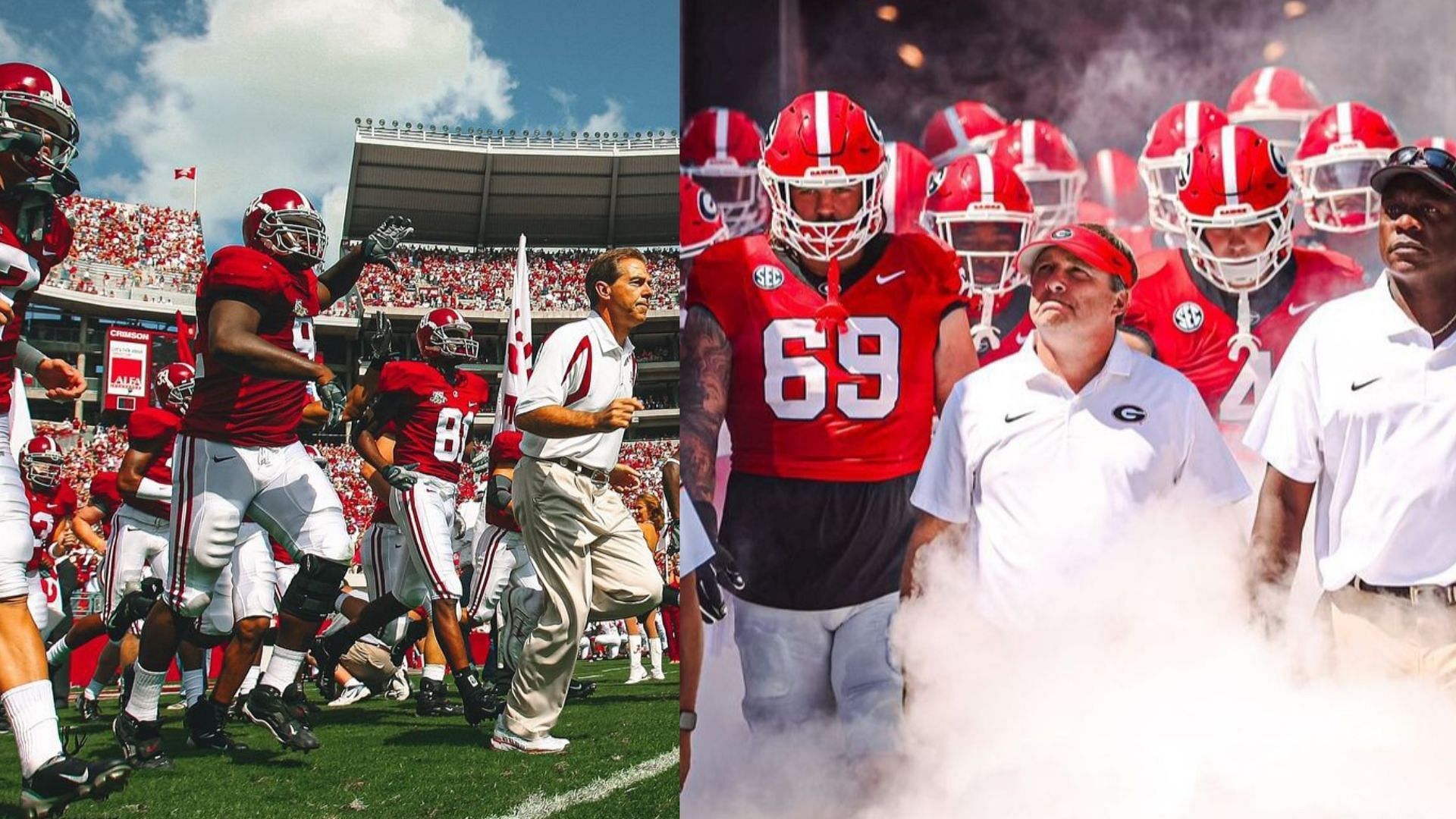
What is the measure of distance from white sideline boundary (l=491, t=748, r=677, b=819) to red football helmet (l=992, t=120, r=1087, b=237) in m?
1.84

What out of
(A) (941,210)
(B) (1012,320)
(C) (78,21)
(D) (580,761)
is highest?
(C) (78,21)

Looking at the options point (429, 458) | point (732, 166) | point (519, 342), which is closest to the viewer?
point (732, 166)

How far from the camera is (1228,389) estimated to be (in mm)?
3121

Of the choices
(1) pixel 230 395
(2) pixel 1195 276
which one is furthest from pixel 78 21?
(2) pixel 1195 276

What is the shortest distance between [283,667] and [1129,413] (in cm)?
241

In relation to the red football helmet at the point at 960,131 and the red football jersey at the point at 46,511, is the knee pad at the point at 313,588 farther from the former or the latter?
the red football helmet at the point at 960,131

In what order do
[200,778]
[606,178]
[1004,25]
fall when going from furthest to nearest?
[606,178] < [1004,25] < [200,778]

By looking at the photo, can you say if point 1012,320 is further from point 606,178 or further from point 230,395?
point 230,395

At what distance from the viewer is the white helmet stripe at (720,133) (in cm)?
335

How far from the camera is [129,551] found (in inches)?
159

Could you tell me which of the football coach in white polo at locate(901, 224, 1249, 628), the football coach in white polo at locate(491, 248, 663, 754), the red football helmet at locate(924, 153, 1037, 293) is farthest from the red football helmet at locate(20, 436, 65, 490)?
the red football helmet at locate(924, 153, 1037, 293)

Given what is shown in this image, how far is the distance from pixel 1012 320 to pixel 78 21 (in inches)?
100

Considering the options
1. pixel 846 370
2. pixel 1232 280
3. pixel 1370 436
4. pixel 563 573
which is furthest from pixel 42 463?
pixel 1370 436

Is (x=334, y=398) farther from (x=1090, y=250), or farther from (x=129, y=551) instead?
(x=1090, y=250)
